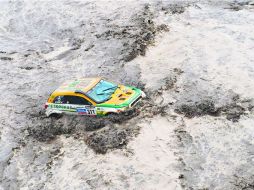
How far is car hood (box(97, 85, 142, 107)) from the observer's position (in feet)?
54.5

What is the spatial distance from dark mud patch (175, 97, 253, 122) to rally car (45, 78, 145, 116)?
176 cm

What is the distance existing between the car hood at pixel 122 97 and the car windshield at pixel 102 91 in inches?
6.1

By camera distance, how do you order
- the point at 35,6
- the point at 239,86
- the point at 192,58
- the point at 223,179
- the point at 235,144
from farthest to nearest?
the point at 35,6 < the point at 192,58 < the point at 239,86 < the point at 235,144 < the point at 223,179

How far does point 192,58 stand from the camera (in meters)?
20.6

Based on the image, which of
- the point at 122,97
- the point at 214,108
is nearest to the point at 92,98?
the point at 122,97

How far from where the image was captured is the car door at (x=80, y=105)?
16844 mm

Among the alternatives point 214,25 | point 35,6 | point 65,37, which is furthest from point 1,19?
point 214,25

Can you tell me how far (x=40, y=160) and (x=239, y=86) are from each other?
7.96 metres

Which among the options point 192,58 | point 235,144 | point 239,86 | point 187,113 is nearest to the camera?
point 235,144

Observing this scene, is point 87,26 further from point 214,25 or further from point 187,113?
point 187,113

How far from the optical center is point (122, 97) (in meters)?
17.1

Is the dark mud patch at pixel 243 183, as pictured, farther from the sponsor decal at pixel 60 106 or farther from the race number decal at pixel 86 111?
the sponsor decal at pixel 60 106

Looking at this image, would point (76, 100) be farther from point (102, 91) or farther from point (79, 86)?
point (102, 91)

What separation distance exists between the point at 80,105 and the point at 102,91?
3.18ft
